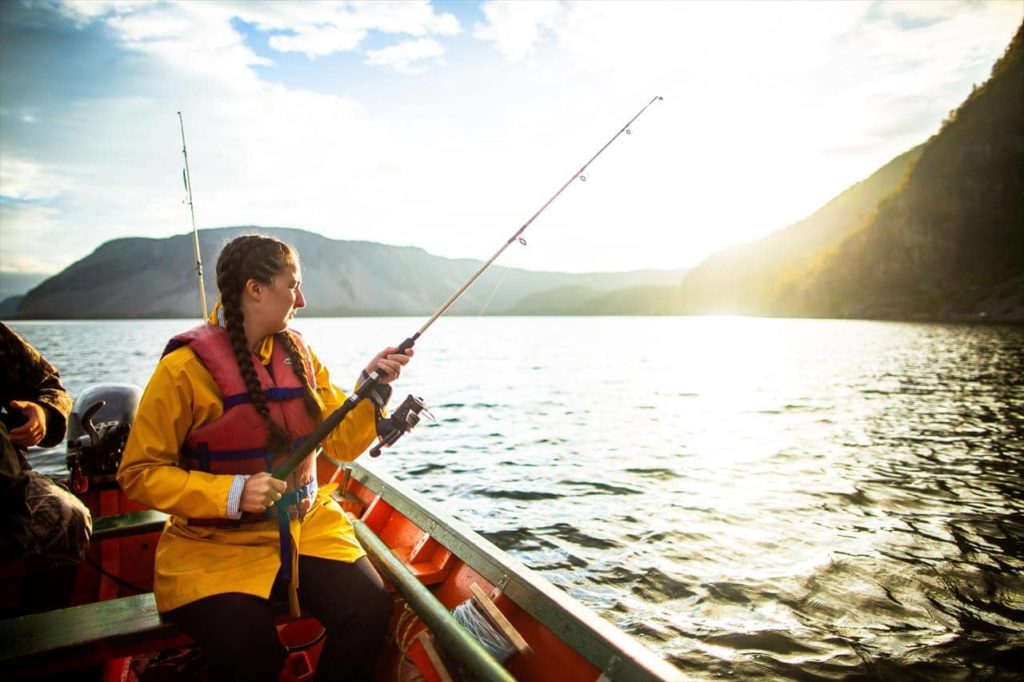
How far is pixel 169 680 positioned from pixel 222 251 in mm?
2797

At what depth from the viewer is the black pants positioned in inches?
102

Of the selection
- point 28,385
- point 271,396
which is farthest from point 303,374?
point 28,385

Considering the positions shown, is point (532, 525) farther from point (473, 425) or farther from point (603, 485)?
point (473, 425)

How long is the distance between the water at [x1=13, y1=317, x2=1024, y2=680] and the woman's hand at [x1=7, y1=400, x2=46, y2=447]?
550 cm

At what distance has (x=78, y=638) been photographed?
280cm

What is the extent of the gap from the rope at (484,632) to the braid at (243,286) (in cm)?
140

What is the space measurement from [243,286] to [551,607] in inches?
93.2

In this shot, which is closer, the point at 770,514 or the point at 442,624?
the point at 442,624

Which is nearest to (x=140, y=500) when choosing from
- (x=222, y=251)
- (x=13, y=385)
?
(x=222, y=251)

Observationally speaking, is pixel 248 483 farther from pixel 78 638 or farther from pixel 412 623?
pixel 412 623

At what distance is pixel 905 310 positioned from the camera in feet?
322

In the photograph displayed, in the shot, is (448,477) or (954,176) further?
(954,176)

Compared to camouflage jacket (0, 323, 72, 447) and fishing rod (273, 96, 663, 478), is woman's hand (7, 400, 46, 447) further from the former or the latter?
fishing rod (273, 96, 663, 478)

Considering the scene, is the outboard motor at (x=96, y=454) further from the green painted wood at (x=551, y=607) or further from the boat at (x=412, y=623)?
the green painted wood at (x=551, y=607)
